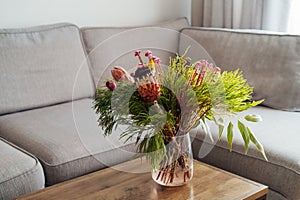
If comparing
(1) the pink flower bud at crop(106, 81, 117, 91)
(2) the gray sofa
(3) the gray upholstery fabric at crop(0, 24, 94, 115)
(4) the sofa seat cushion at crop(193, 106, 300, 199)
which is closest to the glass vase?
(2) the gray sofa

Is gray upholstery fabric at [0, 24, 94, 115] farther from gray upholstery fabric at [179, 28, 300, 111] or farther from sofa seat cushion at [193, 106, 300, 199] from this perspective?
sofa seat cushion at [193, 106, 300, 199]

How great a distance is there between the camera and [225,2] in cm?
267

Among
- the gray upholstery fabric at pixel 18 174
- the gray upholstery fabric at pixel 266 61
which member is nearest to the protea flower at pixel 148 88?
the gray upholstery fabric at pixel 18 174

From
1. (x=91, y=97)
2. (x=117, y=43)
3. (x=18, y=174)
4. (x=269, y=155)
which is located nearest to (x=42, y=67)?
(x=91, y=97)

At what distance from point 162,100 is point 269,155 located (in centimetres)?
57

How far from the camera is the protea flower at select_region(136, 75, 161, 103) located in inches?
43.7

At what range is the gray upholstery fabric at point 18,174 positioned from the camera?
1.37 metres

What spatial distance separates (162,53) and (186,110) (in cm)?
107

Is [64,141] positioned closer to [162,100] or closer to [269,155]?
[162,100]

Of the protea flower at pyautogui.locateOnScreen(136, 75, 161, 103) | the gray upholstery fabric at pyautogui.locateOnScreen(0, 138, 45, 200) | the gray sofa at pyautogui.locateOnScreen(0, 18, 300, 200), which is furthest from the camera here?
the gray sofa at pyautogui.locateOnScreen(0, 18, 300, 200)

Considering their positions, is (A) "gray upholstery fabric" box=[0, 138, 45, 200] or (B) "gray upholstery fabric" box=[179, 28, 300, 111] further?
(B) "gray upholstery fabric" box=[179, 28, 300, 111]

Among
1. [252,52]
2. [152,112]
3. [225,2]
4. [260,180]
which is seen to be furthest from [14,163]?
[225,2]

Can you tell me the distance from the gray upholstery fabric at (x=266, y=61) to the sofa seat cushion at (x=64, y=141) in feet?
1.83

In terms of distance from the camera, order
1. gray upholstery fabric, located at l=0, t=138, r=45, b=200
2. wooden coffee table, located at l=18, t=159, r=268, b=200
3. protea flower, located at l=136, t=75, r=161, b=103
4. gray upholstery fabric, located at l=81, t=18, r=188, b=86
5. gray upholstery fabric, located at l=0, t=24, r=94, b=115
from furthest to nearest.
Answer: gray upholstery fabric, located at l=81, t=18, r=188, b=86 → gray upholstery fabric, located at l=0, t=24, r=94, b=115 → gray upholstery fabric, located at l=0, t=138, r=45, b=200 → wooden coffee table, located at l=18, t=159, r=268, b=200 → protea flower, located at l=136, t=75, r=161, b=103
